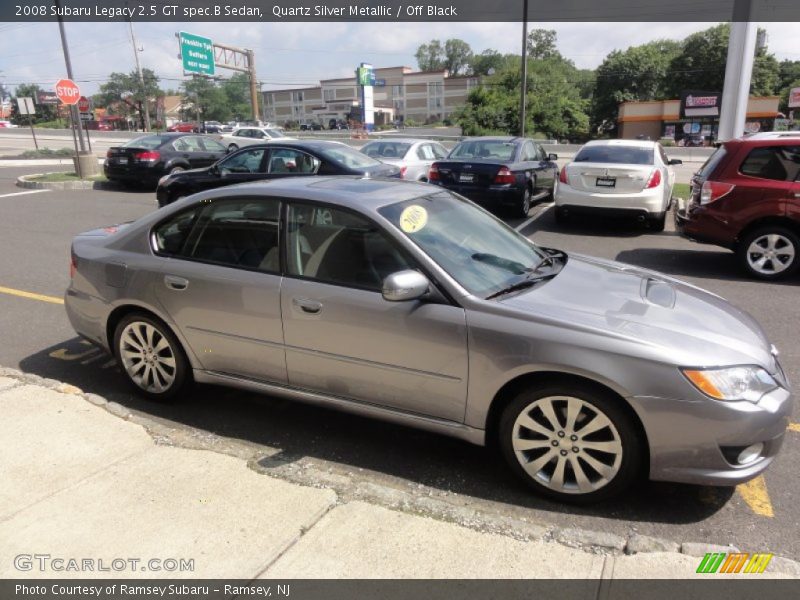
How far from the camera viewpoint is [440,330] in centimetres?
301

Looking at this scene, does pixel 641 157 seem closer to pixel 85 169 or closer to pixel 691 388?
pixel 691 388

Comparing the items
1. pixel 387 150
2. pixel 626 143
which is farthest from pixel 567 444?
pixel 387 150

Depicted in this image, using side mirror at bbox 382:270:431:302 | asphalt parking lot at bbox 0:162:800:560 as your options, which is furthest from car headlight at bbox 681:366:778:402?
side mirror at bbox 382:270:431:302

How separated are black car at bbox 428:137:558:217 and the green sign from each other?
32080mm

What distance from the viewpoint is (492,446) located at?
349cm

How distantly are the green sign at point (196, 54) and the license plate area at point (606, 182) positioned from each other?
35126mm

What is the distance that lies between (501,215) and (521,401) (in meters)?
9.73

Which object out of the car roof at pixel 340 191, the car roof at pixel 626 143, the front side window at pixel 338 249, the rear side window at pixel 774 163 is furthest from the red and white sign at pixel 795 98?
the front side window at pixel 338 249

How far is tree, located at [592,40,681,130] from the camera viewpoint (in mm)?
68938

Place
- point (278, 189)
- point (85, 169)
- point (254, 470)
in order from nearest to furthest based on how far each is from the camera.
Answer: point (254, 470) → point (278, 189) → point (85, 169)

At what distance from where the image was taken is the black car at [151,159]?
51.7 feet

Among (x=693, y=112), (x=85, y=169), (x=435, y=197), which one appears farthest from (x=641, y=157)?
(x=693, y=112)
